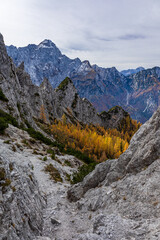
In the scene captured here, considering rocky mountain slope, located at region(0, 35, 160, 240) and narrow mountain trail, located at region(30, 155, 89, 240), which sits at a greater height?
rocky mountain slope, located at region(0, 35, 160, 240)

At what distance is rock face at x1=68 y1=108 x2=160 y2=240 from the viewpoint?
8758mm

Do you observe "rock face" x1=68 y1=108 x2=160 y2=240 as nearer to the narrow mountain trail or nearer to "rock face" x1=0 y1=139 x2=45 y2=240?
the narrow mountain trail

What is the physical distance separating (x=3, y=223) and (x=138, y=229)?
7103mm

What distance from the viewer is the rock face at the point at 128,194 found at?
8.76 meters

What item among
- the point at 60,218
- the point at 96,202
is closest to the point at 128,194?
the point at 96,202

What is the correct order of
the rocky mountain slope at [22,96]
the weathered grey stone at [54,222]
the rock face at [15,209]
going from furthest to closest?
1. the rocky mountain slope at [22,96]
2. the weathered grey stone at [54,222]
3. the rock face at [15,209]

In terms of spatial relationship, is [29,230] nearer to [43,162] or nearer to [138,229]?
[138,229]

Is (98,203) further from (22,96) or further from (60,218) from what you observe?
(22,96)

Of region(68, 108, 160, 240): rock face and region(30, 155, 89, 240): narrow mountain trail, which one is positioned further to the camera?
region(30, 155, 89, 240): narrow mountain trail

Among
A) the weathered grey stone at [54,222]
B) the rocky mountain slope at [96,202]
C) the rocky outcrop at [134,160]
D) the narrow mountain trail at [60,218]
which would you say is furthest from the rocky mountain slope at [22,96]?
the weathered grey stone at [54,222]

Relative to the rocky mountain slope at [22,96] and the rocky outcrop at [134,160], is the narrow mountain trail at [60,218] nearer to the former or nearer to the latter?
the rocky outcrop at [134,160]

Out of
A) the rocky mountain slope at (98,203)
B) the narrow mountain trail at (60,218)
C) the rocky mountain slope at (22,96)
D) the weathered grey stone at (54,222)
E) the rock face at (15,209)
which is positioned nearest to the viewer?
the rock face at (15,209)

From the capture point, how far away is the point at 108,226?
9250mm

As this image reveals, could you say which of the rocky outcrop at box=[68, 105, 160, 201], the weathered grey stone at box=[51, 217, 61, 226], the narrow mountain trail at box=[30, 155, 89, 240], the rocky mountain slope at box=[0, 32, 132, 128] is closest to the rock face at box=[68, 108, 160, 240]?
the rocky outcrop at box=[68, 105, 160, 201]
